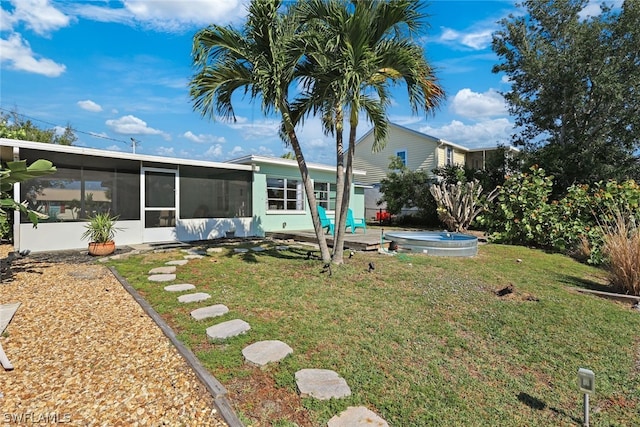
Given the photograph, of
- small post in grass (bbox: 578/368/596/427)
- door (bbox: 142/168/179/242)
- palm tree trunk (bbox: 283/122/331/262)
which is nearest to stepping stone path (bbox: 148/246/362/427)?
small post in grass (bbox: 578/368/596/427)

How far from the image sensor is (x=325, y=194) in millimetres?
14305

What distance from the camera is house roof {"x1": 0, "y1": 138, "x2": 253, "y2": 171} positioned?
7.41 metres

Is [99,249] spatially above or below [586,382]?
above

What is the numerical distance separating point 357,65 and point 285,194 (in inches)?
314

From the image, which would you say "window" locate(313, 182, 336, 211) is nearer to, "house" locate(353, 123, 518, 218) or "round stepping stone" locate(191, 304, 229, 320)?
"house" locate(353, 123, 518, 218)

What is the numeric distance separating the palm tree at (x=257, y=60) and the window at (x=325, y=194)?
25.0 ft

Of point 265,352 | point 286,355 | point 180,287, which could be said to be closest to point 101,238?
point 180,287

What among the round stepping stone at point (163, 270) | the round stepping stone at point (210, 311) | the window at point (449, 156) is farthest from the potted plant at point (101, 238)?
the window at point (449, 156)

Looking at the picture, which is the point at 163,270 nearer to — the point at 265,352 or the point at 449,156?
the point at 265,352

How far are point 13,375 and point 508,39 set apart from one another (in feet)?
66.0

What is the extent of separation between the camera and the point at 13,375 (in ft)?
8.59

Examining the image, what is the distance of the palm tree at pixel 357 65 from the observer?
520cm

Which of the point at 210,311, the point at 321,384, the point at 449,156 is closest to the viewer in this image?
the point at 321,384

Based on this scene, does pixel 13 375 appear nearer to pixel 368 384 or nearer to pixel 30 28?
pixel 368 384
